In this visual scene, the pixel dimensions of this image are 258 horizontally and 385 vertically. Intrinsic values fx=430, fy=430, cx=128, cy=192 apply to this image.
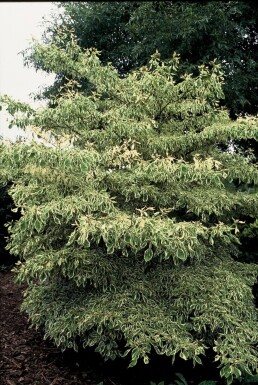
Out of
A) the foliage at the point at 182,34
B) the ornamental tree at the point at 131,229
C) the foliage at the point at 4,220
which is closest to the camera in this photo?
the ornamental tree at the point at 131,229

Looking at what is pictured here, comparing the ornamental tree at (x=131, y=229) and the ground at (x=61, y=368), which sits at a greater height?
the ornamental tree at (x=131, y=229)

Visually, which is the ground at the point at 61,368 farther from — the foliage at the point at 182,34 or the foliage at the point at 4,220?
the foliage at the point at 182,34

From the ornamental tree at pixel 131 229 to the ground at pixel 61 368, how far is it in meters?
0.26

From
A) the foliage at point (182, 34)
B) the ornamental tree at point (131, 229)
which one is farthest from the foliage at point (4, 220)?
the ornamental tree at point (131, 229)

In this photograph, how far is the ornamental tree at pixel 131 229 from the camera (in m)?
3.16

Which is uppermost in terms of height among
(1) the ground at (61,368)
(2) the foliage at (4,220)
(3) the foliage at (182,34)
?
(3) the foliage at (182,34)

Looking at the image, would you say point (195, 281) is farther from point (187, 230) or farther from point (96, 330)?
point (96, 330)

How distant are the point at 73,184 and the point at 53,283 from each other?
38.8 inches

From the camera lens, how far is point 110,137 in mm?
4000

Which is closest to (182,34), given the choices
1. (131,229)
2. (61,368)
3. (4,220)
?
(4,220)

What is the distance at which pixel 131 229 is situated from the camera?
303 centimetres

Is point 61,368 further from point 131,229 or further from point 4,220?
point 4,220

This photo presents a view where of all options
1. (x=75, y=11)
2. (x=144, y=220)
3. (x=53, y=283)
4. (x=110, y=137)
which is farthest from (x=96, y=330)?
(x=75, y=11)

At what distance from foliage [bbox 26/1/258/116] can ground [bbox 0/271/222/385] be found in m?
5.39
